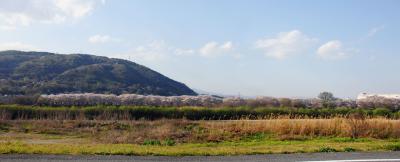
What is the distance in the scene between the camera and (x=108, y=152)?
11930mm

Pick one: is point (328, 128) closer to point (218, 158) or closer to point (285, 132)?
point (285, 132)

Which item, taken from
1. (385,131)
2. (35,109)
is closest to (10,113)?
(35,109)

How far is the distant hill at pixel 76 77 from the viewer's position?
311 ft

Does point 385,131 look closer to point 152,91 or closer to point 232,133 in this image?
point 232,133

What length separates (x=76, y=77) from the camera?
105812mm

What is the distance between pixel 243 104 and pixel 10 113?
2802 centimetres

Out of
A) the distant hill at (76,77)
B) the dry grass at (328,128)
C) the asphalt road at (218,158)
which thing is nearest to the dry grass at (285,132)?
the dry grass at (328,128)

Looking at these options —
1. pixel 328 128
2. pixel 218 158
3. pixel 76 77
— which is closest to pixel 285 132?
pixel 328 128

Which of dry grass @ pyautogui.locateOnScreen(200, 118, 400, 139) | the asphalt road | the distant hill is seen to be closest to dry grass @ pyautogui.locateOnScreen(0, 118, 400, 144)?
dry grass @ pyautogui.locateOnScreen(200, 118, 400, 139)

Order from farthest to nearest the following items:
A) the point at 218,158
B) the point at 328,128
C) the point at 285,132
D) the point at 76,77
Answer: the point at 76,77
the point at 285,132
the point at 328,128
the point at 218,158

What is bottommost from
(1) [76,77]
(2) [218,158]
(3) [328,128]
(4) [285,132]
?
(2) [218,158]

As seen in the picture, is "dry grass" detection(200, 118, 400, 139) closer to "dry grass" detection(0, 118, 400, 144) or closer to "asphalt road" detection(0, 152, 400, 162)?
"dry grass" detection(0, 118, 400, 144)

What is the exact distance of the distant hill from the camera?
311 feet

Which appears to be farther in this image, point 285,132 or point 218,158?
point 285,132
